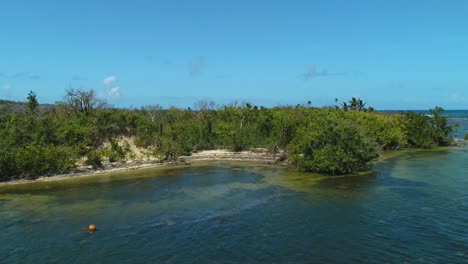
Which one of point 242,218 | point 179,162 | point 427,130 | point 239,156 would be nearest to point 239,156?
point 239,156

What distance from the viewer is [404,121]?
6906 centimetres

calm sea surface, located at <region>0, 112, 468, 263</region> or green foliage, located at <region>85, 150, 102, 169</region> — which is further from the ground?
green foliage, located at <region>85, 150, 102, 169</region>

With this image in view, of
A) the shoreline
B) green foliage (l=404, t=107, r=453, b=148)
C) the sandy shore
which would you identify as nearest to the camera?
the shoreline

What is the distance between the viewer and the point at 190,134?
60219 millimetres

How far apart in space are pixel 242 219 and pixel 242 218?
0.82 feet

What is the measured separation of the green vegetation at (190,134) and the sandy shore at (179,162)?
1.13 metres

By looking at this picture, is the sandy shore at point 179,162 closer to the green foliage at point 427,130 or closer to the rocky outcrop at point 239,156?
the rocky outcrop at point 239,156

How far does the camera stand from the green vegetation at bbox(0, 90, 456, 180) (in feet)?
135

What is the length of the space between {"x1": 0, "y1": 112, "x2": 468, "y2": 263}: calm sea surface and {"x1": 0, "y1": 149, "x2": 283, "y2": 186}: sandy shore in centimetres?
253

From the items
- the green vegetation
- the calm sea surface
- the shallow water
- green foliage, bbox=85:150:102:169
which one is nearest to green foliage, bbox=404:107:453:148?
the green vegetation

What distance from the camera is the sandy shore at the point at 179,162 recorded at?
1687 inches

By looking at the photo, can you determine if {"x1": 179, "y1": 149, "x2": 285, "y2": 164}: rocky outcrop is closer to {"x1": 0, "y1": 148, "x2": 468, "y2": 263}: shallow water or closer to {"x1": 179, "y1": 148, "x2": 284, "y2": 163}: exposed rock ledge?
{"x1": 179, "y1": 148, "x2": 284, "y2": 163}: exposed rock ledge

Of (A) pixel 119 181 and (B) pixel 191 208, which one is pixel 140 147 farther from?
(B) pixel 191 208

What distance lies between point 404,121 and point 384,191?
4063cm
